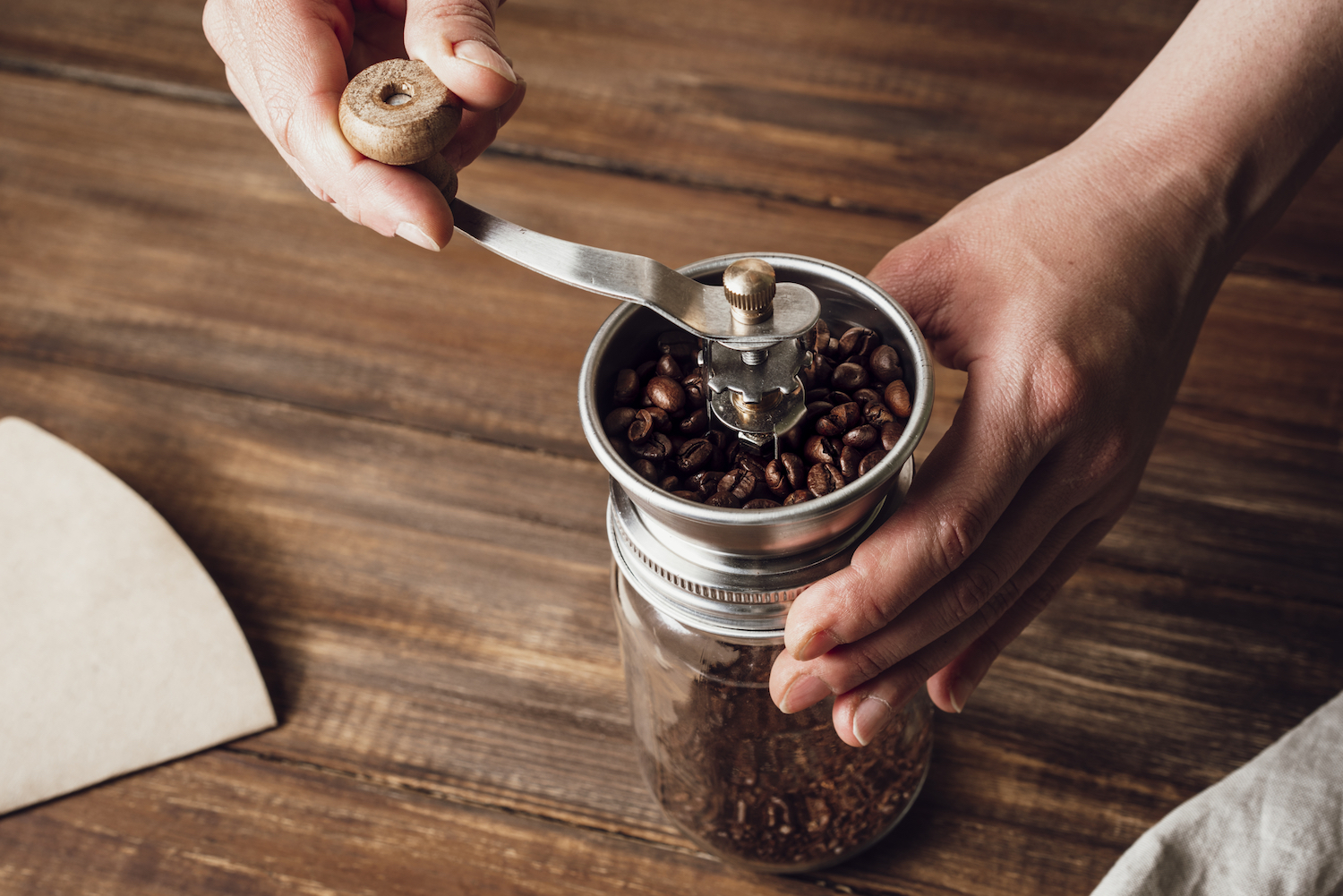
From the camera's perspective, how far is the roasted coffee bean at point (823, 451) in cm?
62

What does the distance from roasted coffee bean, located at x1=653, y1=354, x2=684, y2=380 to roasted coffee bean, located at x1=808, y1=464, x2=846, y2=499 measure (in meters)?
0.11

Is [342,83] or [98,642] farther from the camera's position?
[98,642]

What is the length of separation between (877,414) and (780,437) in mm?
58

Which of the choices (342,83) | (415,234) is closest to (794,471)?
(415,234)

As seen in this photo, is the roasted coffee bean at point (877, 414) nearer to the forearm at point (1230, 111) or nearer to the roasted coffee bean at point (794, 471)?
the roasted coffee bean at point (794, 471)

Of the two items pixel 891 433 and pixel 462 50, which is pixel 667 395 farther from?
pixel 462 50

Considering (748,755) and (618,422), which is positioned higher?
(618,422)

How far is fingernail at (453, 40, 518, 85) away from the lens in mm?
619

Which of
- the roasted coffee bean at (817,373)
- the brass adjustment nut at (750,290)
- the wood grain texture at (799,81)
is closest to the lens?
the brass adjustment nut at (750,290)

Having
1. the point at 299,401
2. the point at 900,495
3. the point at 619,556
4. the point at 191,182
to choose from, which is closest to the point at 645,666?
the point at 619,556

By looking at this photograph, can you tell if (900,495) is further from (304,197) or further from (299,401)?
(304,197)

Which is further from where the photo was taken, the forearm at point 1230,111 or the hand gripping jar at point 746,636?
the forearm at point 1230,111

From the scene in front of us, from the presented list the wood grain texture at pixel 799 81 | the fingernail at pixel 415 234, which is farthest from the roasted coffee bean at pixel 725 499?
the wood grain texture at pixel 799 81

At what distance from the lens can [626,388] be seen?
2.12 ft
